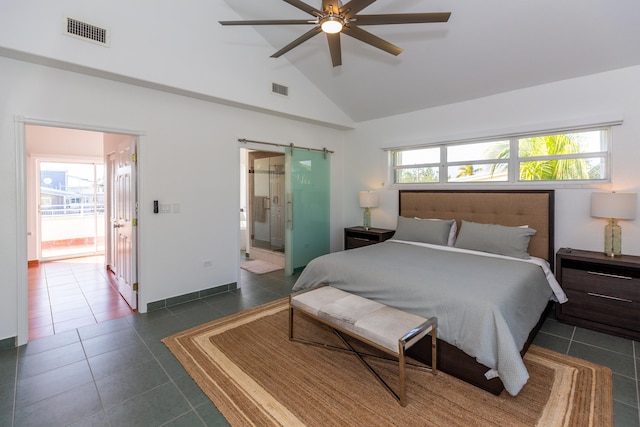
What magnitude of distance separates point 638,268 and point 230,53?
4946mm

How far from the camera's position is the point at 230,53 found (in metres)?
3.86

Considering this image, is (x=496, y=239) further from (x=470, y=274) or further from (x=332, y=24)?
(x=332, y=24)

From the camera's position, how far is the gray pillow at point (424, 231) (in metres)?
4.02

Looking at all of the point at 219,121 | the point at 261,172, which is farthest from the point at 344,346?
the point at 261,172

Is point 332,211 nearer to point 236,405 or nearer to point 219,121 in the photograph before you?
point 219,121

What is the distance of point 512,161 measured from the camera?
3.98m

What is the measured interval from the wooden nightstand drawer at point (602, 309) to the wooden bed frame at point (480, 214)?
0.92 ft

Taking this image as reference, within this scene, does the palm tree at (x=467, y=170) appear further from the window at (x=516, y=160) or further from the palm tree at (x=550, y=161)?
the palm tree at (x=550, y=161)

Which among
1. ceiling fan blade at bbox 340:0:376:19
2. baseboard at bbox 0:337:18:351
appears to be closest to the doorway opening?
baseboard at bbox 0:337:18:351

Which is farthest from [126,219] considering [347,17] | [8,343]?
[347,17]

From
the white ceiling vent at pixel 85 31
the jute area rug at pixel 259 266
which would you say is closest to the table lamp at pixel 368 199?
the jute area rug at pixel 259 266

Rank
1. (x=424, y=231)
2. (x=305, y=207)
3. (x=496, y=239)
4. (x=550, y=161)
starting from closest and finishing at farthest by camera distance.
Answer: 1. (x=496, y=239)
2. (x=550, y=161)
3. (x=424, y=231)
4. (x=305, y=207)

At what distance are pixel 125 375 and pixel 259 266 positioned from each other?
3.36m

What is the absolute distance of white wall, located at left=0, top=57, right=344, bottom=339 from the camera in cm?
270
